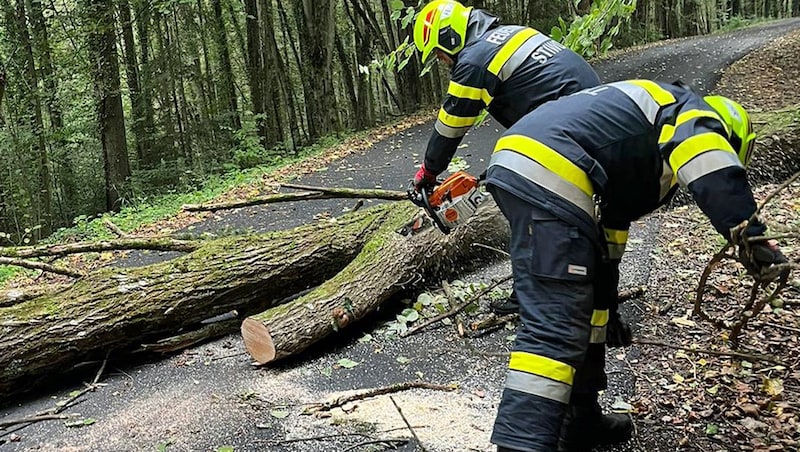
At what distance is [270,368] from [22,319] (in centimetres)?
166

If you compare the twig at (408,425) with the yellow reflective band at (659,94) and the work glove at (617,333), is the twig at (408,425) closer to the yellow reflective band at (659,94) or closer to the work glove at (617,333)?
the work glove at (617,333)

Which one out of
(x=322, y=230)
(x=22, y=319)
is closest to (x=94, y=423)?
(x=22, y=319)

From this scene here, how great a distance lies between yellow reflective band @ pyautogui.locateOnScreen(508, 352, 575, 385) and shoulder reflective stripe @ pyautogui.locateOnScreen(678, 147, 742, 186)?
756 millimetres

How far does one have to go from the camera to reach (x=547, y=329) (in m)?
2.24

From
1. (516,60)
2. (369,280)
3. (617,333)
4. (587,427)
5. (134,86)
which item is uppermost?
(134,86)

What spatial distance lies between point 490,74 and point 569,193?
158 cm

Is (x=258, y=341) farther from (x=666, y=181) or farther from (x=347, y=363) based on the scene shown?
(x=666, y=181)

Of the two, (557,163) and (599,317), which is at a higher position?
(557,163)

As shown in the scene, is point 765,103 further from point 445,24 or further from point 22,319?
point 22,319

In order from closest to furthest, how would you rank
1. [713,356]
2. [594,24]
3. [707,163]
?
[707,163]
[594,24]
[713,356]

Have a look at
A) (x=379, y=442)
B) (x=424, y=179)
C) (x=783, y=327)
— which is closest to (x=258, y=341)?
(x=379, y=442)

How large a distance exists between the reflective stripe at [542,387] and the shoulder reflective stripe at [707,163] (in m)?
0.82


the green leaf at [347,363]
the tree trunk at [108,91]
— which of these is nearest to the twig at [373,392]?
the green leaf at [347,363]

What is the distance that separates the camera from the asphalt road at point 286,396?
332 cm
